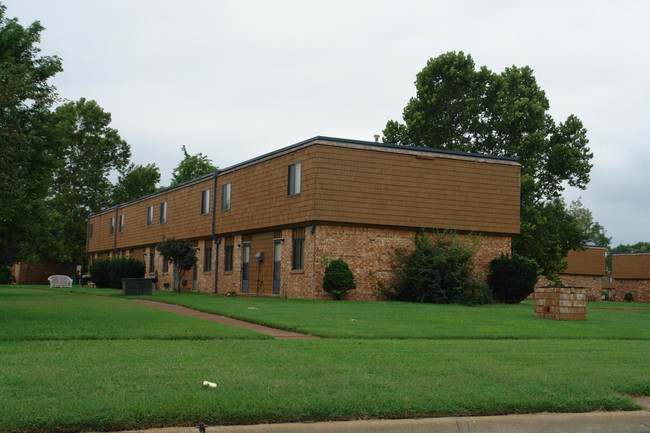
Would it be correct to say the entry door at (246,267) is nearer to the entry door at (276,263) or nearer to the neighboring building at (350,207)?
the neighboring building at (350,207)

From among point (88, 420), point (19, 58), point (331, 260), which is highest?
point (19, 58)

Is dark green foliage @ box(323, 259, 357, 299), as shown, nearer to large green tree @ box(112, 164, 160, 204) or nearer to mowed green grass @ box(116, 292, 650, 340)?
mowed green grass @ box(116, 292, 650, 340)

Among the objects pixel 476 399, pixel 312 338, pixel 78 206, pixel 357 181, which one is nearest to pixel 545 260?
pixel 357 181

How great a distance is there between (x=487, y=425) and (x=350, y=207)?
19.8 metres

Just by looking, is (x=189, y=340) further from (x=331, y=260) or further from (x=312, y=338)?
(x=331, y=260)

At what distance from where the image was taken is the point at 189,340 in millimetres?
11414

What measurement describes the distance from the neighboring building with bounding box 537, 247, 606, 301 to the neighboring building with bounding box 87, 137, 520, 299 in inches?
1131

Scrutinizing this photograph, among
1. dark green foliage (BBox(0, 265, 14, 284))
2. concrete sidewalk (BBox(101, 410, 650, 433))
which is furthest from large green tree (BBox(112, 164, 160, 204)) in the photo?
concrete sidewalk (BBox(101, 410, 650, 433))

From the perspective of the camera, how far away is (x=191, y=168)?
210 feet

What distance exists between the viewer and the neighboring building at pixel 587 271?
55.2 m

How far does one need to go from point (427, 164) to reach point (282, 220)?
6.37 meters

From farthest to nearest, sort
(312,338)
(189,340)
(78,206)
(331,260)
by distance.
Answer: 1. (78,206)
2. (331,260)
3. (312,338)
4. (189,340)

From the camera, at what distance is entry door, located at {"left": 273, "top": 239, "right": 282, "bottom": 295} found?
28.8 metres

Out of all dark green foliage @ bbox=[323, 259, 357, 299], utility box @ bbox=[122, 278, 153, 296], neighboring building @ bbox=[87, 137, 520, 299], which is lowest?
utility box @ bbox=[122, 278, 153, 296]
